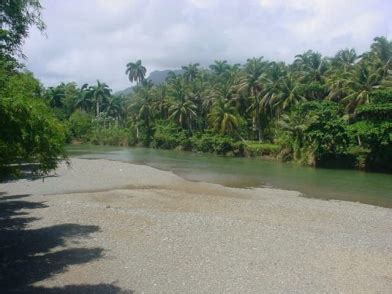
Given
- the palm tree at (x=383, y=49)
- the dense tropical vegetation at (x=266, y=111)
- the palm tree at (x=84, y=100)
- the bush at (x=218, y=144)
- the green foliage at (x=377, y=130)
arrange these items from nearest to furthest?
1. the green foliage at (x=377, y=130)
2. the dense tropical vegetation at (x=266, y=111)
3. the palm tree at (x=383, y=49)
4. the bush at (x=218, y=144)
5. the palm tree at (x=84, y=100)

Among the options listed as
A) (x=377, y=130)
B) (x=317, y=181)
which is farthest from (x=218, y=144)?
(x=317, y=181)

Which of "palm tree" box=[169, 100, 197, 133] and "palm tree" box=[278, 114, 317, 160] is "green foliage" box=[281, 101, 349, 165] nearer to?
"palm tree" box=[278, 114, 317, 160]

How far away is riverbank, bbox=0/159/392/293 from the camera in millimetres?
11352

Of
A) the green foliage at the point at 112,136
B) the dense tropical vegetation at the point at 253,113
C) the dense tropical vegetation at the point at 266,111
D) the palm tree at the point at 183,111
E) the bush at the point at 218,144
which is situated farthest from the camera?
the green foliage at the point at 112,136

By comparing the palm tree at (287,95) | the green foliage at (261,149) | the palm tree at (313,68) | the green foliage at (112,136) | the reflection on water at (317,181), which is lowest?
the reflection on water at (317,181)

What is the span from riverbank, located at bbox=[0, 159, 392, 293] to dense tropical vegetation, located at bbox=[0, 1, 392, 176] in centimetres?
361

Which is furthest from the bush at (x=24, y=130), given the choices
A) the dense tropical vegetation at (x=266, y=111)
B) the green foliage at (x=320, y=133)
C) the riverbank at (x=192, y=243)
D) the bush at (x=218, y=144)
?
the bush at (x=218, y=144)

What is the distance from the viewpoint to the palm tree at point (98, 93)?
116 m

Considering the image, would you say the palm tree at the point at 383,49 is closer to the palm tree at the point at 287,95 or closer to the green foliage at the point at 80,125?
the palm tree at the point at 287,95

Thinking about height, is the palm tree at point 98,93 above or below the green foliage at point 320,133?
above

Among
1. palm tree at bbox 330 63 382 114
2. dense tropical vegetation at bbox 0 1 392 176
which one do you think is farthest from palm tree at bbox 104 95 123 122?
palm tree at bbox 330 63 382 114

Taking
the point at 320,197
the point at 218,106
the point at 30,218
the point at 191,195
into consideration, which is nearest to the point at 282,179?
the point at 320,197

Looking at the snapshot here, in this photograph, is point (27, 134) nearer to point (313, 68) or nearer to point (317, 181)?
point (317, 181)

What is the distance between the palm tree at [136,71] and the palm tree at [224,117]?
185 ft
